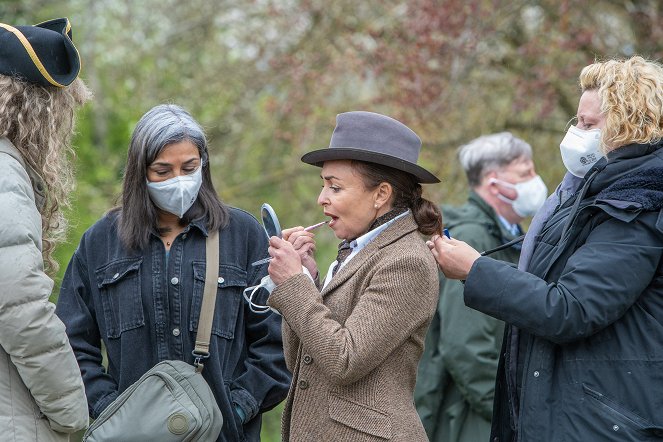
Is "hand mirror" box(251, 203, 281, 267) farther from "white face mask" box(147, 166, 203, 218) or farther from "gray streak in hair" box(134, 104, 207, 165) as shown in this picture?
"gray streak in hair" box(134, 104, 207, 165)

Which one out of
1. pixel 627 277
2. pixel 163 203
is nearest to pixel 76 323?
pixel 163 203

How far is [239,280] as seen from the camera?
3.86 m

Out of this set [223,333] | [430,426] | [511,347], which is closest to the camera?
[511,347]

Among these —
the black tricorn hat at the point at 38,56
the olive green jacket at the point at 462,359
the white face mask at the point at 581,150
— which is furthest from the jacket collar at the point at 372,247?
the olive green jacket at the point at 462,359

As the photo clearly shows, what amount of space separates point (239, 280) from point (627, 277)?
1.45 metres

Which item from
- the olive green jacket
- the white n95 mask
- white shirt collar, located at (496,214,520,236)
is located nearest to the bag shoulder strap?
the white n95 mask

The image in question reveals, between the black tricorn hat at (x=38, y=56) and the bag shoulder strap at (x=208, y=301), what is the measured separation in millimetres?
796

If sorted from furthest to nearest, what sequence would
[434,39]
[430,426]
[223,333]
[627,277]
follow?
[434,39] < [430,426] < [223,333] < [627,277]

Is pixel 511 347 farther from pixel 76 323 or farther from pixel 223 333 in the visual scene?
pixel 76 323

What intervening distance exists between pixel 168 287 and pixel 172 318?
116mm

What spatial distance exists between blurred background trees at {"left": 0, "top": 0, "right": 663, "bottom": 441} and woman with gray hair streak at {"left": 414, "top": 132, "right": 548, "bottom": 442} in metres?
1.73

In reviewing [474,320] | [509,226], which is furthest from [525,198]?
[474,320]

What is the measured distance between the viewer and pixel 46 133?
3539 mm

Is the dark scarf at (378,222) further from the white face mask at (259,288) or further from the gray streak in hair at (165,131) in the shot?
the gray streak in hair at (165,131)
